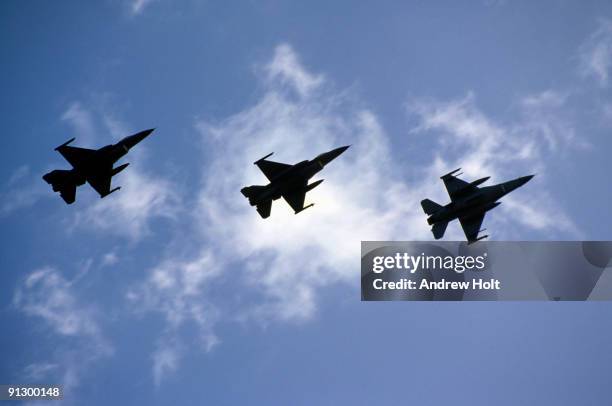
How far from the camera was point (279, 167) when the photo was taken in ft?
217

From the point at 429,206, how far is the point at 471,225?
18.8 feet

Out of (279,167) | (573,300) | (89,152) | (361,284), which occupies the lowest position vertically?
(573,300)

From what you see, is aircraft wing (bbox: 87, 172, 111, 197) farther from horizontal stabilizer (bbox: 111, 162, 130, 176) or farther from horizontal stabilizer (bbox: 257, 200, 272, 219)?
horizontal stabilizer (bbox: 257, 200, 272, 219)

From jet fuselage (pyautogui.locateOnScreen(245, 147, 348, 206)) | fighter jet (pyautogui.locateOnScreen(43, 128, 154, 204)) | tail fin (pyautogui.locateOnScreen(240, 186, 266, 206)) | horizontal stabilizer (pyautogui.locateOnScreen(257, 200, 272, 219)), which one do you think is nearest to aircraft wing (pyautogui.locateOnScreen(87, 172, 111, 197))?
fighter jet (pyautogui.locateOnScreen(43, 128, 154, 204))

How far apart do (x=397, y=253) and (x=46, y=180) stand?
4049 cm

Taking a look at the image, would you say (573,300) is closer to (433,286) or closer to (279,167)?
(433,286)

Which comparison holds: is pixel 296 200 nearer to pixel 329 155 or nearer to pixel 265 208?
pixel 265 208

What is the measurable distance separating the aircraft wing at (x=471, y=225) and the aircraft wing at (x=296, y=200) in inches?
747

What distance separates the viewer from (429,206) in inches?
2746

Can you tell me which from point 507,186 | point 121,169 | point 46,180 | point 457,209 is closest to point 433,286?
point 457,209

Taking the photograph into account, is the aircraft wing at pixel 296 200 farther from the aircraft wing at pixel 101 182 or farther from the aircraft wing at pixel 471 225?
the aircraft wing at pixel 101 182

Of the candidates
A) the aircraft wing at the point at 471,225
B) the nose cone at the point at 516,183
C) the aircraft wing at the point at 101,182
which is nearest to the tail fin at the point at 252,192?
the aircraft wing at the point at 101,182

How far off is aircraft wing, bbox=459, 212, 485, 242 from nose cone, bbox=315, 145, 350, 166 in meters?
17.0

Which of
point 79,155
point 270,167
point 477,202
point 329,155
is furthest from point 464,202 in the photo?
point 79,155
